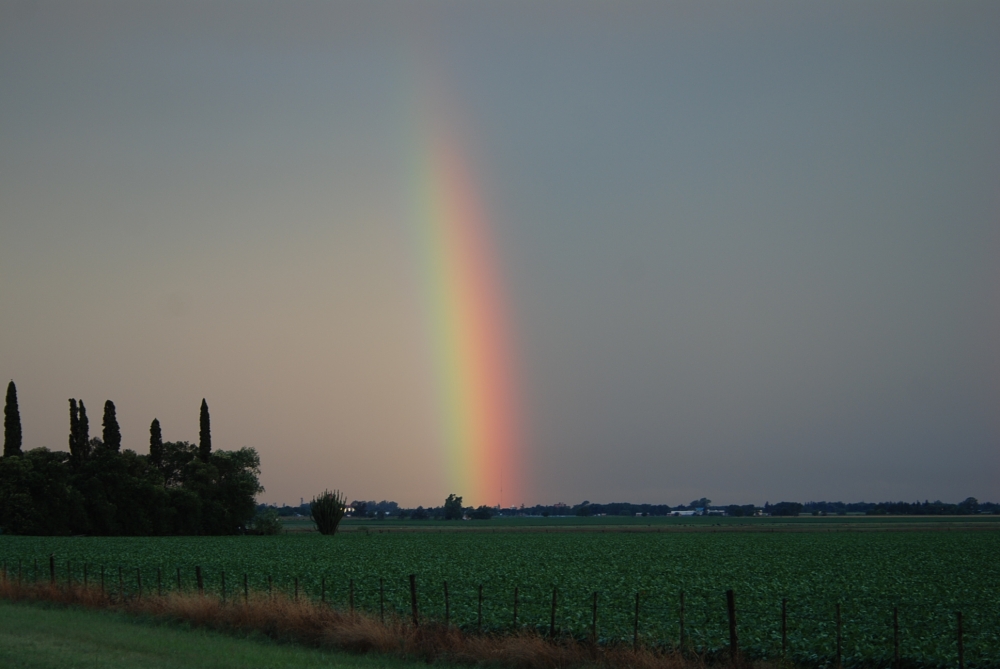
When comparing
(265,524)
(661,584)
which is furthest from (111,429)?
(661,584)

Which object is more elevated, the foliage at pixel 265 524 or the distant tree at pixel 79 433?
the distant tree at pixel 79 433

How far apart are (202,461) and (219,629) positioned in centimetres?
9371

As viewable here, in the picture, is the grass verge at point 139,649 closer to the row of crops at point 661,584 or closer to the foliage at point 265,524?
the row of crops at point 661,584

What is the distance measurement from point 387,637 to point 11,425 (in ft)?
307

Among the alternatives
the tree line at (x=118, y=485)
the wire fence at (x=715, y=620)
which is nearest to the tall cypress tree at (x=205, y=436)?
the tree line at (x=118, y=485)

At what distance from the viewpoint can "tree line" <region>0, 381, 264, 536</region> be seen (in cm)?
8956

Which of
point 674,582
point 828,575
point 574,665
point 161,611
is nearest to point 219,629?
point 161,611

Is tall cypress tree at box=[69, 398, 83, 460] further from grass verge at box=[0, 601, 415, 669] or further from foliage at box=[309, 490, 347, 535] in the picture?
grass verge at box=[0, 601, 415, 669]

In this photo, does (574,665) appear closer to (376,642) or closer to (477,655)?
(477,655)

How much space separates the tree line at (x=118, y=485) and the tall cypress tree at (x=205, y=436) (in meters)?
0.12

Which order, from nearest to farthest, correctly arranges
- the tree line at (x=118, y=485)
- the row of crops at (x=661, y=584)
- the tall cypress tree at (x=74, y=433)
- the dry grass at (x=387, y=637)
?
1. the dry grass at (x=387, y=637)
2. the row of crops at (x=661, y=584)
3. the tree line at (x=118, y=485)
4. the tall cypress tree at (x=74, y=433)

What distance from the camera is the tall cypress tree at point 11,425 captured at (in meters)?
97.6

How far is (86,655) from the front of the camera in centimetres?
1766

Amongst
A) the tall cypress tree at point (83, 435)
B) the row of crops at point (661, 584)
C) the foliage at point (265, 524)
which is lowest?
the foliage at point (265, 524)
